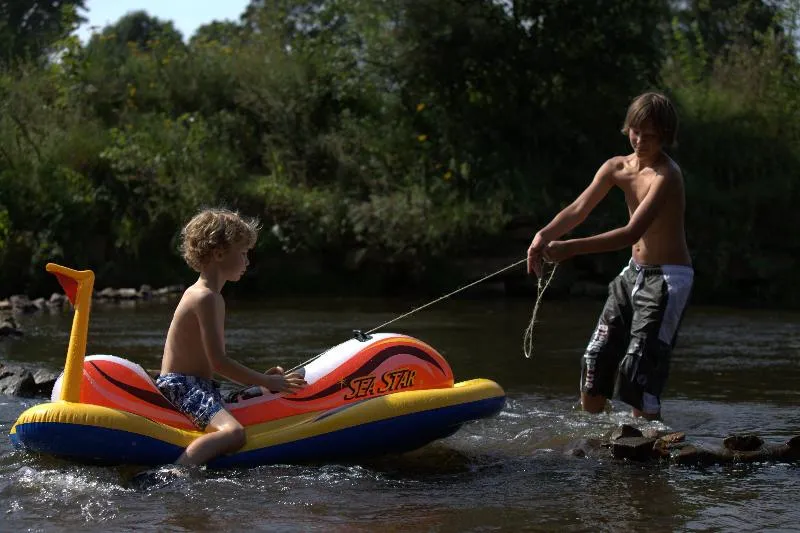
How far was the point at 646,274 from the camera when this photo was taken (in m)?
6.23

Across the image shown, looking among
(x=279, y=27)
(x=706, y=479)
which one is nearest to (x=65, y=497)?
(x=706, y=479)

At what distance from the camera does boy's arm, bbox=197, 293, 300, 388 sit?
212 inches

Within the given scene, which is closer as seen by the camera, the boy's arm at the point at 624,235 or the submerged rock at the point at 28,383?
the boy's arm at the point at 624,235

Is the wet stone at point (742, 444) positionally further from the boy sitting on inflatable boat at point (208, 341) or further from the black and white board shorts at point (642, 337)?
the boy sitting on inflatable boat at point (208, 341)

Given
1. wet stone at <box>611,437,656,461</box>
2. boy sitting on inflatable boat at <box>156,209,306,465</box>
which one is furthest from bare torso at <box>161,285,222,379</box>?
wet stone at <box>611,437,656,461</box>

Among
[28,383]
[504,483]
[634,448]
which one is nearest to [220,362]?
[504,483]

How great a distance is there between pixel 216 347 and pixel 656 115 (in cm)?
249

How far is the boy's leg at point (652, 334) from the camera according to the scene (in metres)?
6.11

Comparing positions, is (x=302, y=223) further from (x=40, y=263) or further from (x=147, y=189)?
(x=40, y=263)

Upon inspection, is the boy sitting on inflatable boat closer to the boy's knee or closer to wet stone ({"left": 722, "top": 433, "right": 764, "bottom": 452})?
the boy's knee

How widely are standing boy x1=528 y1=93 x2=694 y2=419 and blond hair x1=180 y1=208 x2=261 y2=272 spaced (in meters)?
1.45

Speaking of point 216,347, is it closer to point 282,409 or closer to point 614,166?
point 282,409

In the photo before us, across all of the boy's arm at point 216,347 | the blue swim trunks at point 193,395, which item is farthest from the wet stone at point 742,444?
the blue swim trunks at point 193,395

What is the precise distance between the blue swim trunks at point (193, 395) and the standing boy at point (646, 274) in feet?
5.53
